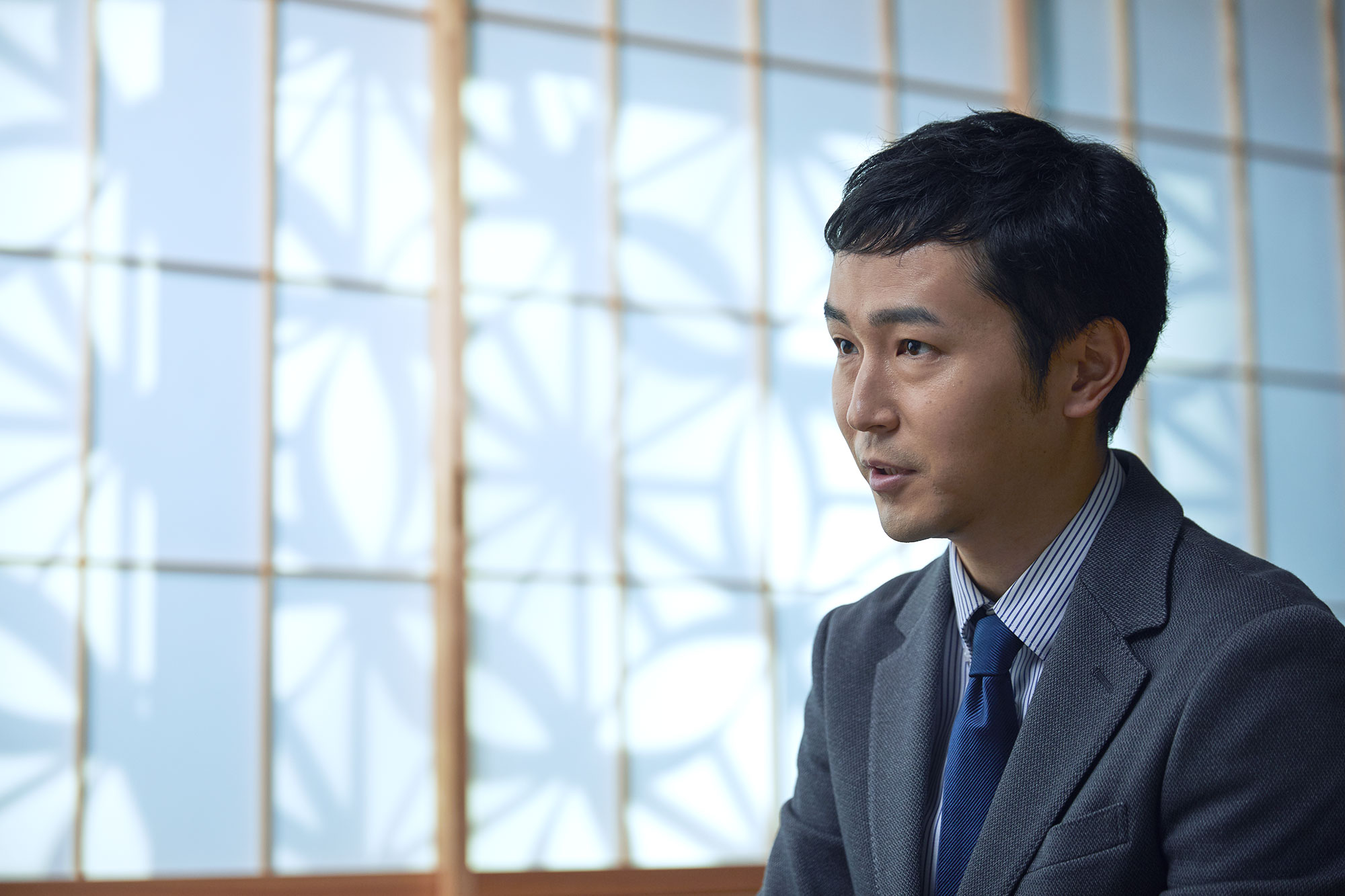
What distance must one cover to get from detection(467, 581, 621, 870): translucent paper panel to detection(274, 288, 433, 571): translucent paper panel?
25 cm

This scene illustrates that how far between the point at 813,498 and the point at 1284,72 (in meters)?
2.07

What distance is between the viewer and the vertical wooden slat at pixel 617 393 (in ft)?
9.82

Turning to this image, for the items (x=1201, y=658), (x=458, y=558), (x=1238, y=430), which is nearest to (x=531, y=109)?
(x=458, y=558)

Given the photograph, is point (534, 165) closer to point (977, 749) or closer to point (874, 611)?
point (874, 611)

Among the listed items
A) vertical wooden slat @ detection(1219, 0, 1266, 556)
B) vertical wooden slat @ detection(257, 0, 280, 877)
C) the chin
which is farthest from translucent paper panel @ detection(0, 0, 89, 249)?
vertical wooden slat @ detection(1219, 0, 1266, 556)

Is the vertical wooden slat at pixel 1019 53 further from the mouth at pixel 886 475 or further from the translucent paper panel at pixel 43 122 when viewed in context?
the mouth at pixel 886 475

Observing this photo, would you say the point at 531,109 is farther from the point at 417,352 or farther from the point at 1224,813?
the point at 1224,813

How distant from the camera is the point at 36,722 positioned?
8.35 ft

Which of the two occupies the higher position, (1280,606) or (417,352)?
(417,352)

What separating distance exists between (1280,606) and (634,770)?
2160 millimetres

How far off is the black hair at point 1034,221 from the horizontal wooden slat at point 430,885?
200cm

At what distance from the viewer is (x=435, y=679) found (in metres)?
2.87

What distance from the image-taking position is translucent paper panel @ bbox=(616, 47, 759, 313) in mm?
3184

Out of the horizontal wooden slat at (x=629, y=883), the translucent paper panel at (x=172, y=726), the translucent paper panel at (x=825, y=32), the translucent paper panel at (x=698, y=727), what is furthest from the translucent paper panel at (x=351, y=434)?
the translucent paper panel at (x=825, y=32)
